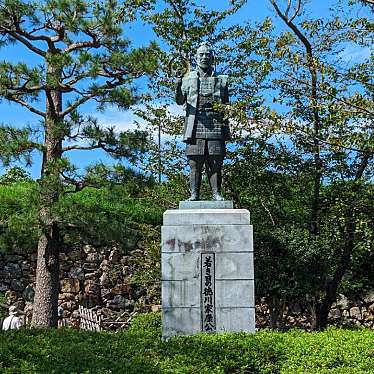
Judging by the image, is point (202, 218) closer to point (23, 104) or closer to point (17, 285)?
point (23, 104)

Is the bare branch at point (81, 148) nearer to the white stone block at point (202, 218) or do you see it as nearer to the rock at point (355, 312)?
the white stone block at point (202, 218)

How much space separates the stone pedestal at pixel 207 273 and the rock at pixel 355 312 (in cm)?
666

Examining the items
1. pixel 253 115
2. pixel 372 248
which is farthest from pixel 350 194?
pixel 253 115

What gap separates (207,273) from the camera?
630 centimetres

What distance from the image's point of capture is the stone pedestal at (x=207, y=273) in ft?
20.5

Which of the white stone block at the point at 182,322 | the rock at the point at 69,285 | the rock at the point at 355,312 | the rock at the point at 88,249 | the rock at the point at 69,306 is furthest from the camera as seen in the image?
the rock at the point at 88,249

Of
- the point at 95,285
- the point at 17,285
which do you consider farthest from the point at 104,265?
the point at 17,285

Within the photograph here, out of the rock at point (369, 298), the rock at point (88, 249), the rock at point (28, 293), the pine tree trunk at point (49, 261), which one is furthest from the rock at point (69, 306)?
the rock at point (369, 298)

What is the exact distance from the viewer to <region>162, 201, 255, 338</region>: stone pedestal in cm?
625

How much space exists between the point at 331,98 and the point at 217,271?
2219 millimetres

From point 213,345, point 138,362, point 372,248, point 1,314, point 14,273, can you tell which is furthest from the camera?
point 14,273

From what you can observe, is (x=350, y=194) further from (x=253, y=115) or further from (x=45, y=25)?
(x=45, y=25)

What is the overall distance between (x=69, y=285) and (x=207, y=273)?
22.8 feet

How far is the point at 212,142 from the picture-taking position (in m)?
6.82
